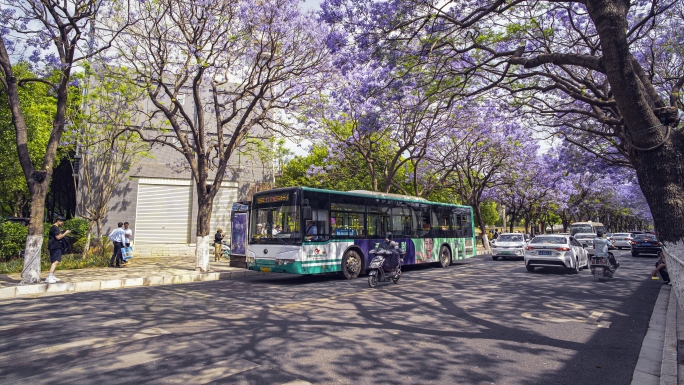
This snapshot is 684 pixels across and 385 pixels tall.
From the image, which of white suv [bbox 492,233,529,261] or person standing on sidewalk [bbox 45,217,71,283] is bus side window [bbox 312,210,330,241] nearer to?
person standing on sidewalk [bbox 45,217,71,283]

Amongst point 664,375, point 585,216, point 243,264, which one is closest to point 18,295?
point 243,264

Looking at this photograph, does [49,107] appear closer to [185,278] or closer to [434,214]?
[185,278]

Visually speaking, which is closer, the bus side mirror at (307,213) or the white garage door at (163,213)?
the bus side mirror at (307,213)

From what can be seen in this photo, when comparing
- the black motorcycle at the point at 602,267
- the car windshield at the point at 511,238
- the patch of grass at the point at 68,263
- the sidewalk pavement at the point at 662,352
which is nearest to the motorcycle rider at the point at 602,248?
the black motorcycle at the point at 602,267

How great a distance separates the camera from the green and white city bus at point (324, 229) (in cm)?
1209

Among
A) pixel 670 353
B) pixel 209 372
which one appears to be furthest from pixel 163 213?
pixel 670 353

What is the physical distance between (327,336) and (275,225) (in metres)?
6.72

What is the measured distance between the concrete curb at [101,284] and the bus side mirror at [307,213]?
438 centimetres

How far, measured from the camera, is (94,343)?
5.77 m

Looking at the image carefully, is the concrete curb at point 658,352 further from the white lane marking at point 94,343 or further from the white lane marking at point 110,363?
the white lane marking at point 94,343

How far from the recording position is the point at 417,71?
11.6m

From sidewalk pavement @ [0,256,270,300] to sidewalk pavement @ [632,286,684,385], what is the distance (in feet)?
39.2

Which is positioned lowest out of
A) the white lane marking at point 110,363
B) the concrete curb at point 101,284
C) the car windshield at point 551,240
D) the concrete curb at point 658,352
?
the concrete curb at point 658,352

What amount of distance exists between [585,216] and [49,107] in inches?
2494
